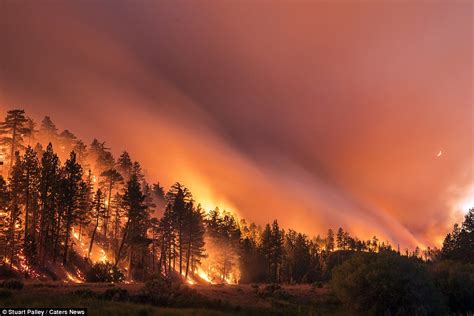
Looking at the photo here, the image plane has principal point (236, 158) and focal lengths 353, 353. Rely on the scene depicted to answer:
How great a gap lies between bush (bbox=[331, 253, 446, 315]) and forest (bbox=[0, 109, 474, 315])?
0.07 m

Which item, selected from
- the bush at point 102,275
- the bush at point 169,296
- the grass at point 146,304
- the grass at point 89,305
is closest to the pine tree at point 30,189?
the bush at point 102,275

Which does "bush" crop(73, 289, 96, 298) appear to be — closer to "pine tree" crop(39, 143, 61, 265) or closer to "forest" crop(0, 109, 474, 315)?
"forest" crop(0, 109, 474, 315)

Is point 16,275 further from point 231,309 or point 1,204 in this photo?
point 231,309

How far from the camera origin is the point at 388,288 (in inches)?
1001

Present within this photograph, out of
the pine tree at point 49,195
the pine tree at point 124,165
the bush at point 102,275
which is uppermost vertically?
the pine tree at point 124,165

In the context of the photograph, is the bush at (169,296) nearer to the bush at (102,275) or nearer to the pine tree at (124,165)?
the bush at (102,275)

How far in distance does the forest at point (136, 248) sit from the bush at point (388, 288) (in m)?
0.07

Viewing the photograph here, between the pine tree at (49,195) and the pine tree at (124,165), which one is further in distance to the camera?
the pine tree at (124,165)

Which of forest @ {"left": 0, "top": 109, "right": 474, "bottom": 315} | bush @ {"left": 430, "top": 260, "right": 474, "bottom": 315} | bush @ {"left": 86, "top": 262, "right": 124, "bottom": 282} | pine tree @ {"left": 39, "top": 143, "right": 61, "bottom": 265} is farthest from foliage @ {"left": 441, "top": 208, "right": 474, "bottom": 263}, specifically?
pine tree @ {"left": 39, "top": 143, "right": 61, "bottom": 265}

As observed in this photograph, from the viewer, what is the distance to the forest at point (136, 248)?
27031 mm

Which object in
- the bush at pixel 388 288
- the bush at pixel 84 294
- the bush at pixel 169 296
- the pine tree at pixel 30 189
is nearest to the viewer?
the bush at pixel 84 294

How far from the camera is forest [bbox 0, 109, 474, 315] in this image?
88.7 ft

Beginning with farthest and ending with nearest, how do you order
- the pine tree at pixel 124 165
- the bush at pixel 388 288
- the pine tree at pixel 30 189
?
the pine tree at pixel 124 165 < the pine tree at pixel 30 189 < the bush at pixel 388 288

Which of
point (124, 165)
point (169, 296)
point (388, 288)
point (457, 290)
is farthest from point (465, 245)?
point (124, 165)
